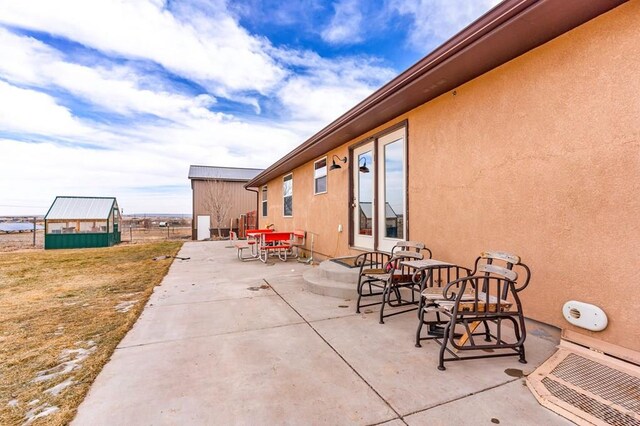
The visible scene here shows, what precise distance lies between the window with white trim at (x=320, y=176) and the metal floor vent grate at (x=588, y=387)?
5612mm

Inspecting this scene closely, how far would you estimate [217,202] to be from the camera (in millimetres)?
19844

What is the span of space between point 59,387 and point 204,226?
1860cm

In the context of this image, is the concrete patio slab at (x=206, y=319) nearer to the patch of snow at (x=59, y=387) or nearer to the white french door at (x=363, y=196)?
the patch of snow at (x=59, y=387)

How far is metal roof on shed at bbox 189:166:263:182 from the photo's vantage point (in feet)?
66.7

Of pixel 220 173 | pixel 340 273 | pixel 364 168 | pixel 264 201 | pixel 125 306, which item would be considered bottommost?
pixel 125 306

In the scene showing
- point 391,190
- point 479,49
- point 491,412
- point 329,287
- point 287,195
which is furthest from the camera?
point 287,195

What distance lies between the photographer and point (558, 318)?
250 cm

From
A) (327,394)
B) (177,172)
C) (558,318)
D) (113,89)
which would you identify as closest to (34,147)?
(177,172)

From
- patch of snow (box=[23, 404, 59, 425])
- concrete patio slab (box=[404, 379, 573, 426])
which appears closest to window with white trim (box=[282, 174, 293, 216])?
patch of snow (box=[23, 404, 59, 425])

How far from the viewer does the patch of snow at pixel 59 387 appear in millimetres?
1890

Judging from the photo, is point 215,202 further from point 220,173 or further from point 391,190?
point 391,190

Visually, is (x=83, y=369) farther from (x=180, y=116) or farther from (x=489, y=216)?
(x=180, y=116)

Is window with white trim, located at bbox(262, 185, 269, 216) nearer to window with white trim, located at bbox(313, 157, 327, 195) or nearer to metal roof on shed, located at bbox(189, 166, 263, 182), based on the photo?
window with white trim, located at bbox(313, 157, 327, 195)

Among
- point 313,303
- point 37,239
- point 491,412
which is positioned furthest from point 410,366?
point 37,239
